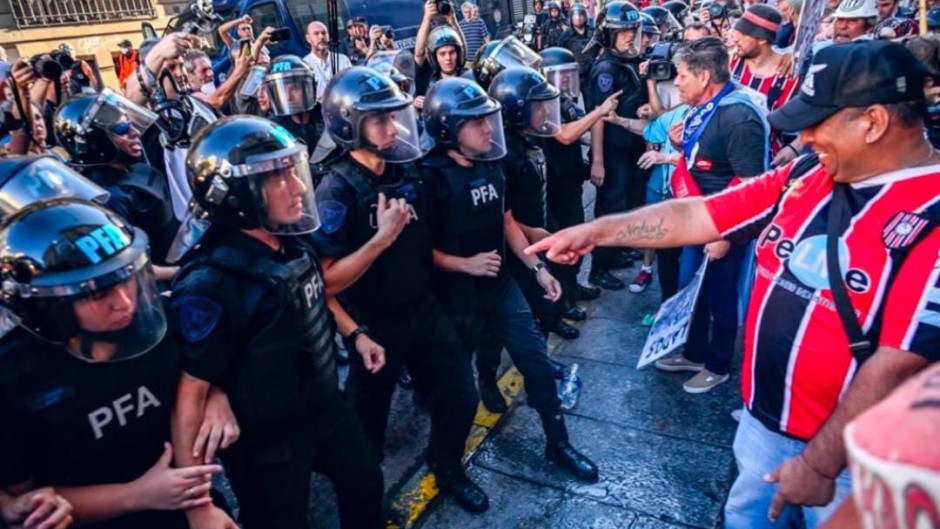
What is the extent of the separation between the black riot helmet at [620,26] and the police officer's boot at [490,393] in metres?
3.29

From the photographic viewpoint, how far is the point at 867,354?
1794 mm

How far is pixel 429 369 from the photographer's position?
10.5ft

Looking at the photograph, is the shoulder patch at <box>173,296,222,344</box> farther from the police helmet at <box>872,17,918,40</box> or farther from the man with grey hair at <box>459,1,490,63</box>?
the man with grey hair at <box>459,1,490,63</box>

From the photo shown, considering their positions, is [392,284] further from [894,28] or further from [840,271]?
[894,28]

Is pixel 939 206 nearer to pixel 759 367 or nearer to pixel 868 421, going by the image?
pixel 759 367

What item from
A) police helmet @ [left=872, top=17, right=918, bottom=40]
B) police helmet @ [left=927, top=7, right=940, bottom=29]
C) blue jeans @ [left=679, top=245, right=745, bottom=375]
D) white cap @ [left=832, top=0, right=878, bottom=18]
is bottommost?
blue jeans @ [left=679, top=245, right=745, bottom=375]

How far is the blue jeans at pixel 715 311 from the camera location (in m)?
3.86

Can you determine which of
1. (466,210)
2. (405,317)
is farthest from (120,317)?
(466,210)

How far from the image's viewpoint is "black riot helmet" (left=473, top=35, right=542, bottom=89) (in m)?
5.63

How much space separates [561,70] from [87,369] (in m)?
4.51

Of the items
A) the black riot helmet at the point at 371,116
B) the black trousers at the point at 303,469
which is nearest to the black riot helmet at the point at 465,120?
the black riot helmet at the point at 371,116

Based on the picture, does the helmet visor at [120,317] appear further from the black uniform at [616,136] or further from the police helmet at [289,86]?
the black uniform at [616,136]

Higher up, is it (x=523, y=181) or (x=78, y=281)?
(x=78, y=281)

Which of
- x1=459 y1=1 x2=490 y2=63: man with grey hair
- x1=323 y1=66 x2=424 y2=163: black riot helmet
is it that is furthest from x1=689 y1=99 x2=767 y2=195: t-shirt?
x1=459 y1=1 x2=490 y2=63: man with grey hair
